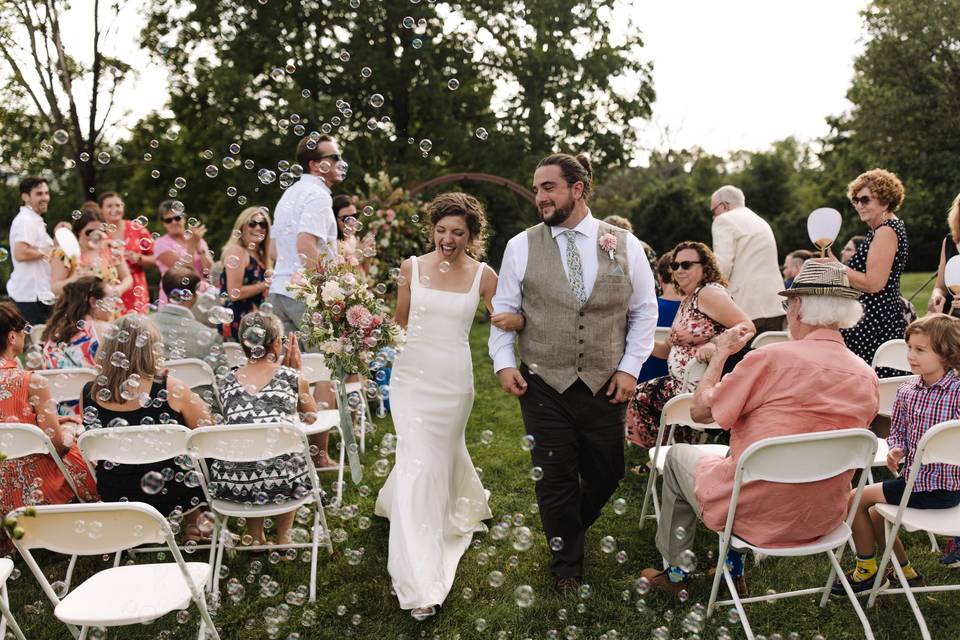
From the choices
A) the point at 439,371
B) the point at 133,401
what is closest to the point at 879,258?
the point at 439,371

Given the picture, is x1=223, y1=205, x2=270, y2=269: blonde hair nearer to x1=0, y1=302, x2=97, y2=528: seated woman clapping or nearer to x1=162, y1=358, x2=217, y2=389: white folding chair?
x1=162, y1=358, x2=217, y2=389: white folding chair

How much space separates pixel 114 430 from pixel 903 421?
4.03 m

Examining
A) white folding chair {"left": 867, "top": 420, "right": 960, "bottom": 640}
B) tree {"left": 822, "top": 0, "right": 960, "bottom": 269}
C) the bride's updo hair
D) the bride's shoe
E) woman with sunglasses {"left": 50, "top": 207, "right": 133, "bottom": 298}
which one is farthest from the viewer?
tree {"left": 822, "top": 0, "right": 960, "bottom": 269}

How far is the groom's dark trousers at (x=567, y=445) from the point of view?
3.64 metres

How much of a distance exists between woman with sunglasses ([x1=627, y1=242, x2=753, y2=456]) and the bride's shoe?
213cm

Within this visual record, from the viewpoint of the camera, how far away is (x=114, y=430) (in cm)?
346

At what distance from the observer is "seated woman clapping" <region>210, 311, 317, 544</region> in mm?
3893

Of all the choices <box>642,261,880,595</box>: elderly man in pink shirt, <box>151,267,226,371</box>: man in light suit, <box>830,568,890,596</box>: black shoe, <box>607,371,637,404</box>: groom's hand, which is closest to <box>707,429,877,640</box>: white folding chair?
<box>642,261,880,595</box>: elderly man in pink shirt

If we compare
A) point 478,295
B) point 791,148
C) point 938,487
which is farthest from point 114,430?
point 791,148

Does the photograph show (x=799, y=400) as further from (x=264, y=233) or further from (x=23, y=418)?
(x=264, y=233)

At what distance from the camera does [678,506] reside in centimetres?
362

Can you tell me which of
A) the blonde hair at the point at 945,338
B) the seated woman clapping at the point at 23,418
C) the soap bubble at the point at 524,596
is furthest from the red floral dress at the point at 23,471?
the blonde hair at the point at 945,338

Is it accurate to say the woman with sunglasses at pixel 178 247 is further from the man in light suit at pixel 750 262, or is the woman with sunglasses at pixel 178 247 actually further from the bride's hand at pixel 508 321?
the man in light suit at pixel 750 262

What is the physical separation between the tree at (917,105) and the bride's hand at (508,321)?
79.1 ft
